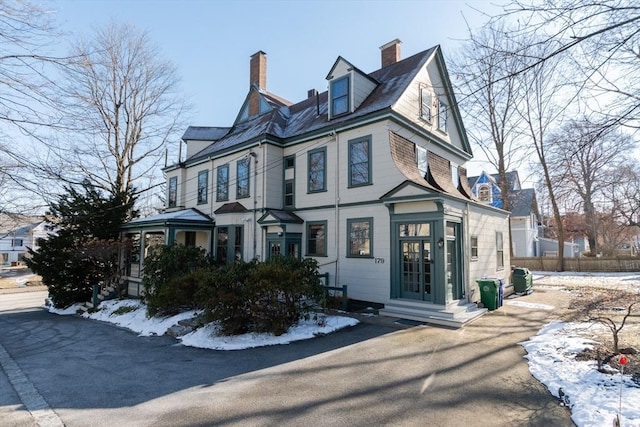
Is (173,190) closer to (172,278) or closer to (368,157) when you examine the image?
(172,278)

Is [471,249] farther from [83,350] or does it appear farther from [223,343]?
[83,350]

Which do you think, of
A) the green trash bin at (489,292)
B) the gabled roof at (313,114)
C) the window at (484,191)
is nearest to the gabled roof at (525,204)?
the window at (484,191)

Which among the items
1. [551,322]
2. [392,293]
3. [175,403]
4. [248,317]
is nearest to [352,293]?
[392,293]

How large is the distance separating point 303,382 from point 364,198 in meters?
7.60

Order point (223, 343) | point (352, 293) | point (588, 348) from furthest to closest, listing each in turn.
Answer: point (352, 293) → point (223, 343) → point (588, 348)

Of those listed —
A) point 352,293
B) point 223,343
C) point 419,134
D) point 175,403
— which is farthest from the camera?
point 419,134

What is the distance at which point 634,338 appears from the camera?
747cm

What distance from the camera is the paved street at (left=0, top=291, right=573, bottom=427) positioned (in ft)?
14.9

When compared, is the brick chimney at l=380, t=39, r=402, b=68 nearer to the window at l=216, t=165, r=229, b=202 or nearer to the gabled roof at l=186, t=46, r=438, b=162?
the gabled roof at l=186, t=46, r=438, b=162

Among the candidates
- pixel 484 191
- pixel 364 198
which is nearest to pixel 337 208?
pixel 364 198

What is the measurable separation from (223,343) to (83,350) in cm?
376

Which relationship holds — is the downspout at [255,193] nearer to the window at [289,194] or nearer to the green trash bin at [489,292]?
the window at [289,194]

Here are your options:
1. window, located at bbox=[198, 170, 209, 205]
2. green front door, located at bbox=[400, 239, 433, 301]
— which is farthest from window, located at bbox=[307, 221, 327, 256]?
window, located at bbox=[198, 170, 209, 205]

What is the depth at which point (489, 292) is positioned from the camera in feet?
37.5
